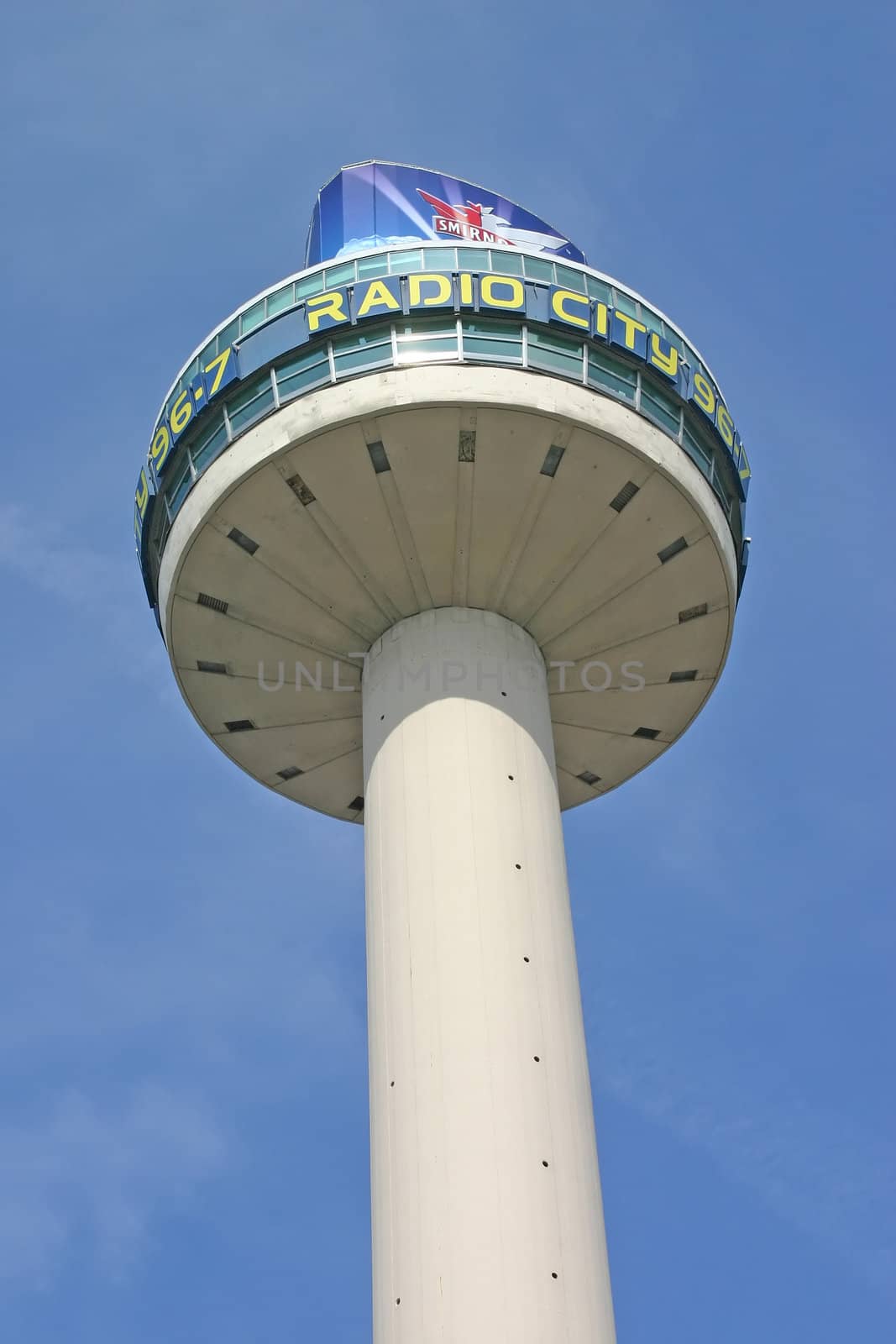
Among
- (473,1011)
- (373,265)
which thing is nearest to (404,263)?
(373,265)

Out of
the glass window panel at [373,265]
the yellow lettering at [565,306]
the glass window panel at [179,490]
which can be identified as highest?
the glass window panel at [373,265]

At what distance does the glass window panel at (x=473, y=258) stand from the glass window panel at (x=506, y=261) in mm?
125

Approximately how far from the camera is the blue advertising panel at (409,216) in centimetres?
3091

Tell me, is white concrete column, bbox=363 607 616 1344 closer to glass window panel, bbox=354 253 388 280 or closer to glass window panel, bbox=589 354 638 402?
glass window panel, bbox=589 354 638 402

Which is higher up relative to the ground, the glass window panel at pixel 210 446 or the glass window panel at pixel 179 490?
the glass window panel at pixel 210 446

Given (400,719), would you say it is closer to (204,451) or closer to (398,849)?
(398,849)

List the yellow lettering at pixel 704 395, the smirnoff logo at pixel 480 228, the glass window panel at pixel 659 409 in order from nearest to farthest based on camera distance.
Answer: the glass window panel at pixel 659 409, the yellow lettering at pixel 704 395, the smirnoff logo at pixel 480 228

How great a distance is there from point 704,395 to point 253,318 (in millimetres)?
8183

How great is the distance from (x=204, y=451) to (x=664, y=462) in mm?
7878

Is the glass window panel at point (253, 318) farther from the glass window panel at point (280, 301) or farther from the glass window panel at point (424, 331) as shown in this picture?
the glass window panel at point (424, 331)

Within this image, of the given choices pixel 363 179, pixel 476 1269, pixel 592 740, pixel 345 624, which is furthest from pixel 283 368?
pixel 476 1269

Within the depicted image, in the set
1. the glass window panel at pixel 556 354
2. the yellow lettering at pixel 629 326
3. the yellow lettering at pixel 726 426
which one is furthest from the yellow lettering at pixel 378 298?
the yellow lettering at pixel 726 426

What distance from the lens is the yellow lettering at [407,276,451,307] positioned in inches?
1070

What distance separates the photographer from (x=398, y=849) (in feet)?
84.4
